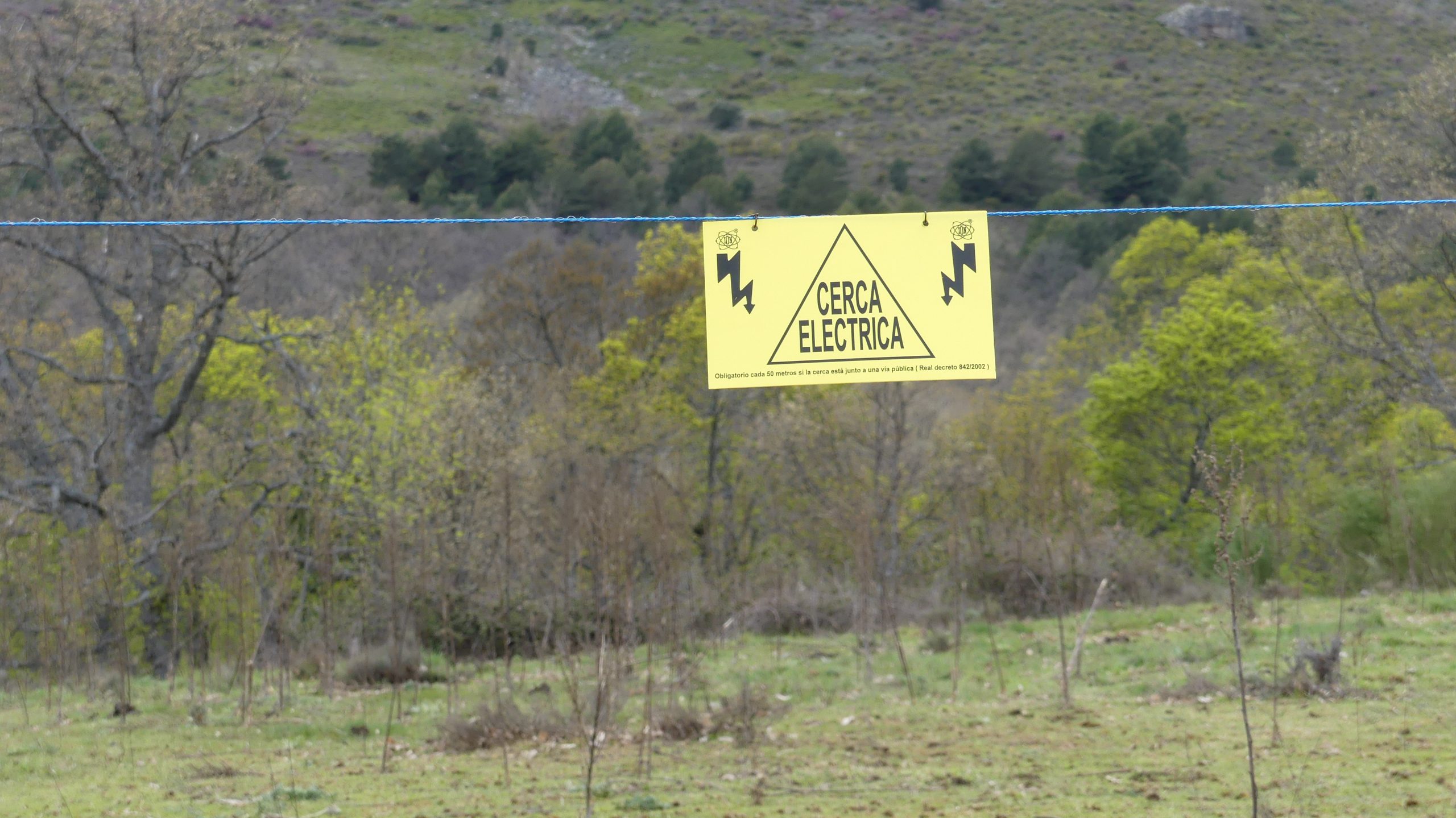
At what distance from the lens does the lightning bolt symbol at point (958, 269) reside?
646 cm

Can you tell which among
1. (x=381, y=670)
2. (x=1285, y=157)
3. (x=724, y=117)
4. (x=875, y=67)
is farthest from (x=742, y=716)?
(x=875, y=67)

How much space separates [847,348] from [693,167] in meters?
64.8

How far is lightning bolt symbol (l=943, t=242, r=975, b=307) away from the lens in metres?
6.46

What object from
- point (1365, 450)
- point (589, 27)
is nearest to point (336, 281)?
point (1365, 450)

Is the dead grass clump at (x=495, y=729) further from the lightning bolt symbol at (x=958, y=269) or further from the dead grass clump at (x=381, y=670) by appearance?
the lightning bolt symbol at (x=958, y=269)

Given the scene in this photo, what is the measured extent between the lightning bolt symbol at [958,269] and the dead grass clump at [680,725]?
6550 mm

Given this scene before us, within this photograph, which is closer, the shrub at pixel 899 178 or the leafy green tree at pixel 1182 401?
the leafy green tree at pixel 1182 401

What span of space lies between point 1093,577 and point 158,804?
17830 millimetres

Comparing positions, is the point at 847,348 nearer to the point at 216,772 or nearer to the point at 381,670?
the point at 216,772

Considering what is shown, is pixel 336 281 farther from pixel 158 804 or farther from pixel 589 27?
pixel 589 27

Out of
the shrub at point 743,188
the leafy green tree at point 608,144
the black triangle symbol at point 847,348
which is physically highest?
the leafy green tree at point 608,144

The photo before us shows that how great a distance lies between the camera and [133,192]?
69.5 feet

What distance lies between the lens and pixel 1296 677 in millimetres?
12336

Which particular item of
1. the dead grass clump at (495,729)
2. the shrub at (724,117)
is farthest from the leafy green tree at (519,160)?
the dead grass clump at (495,729)
